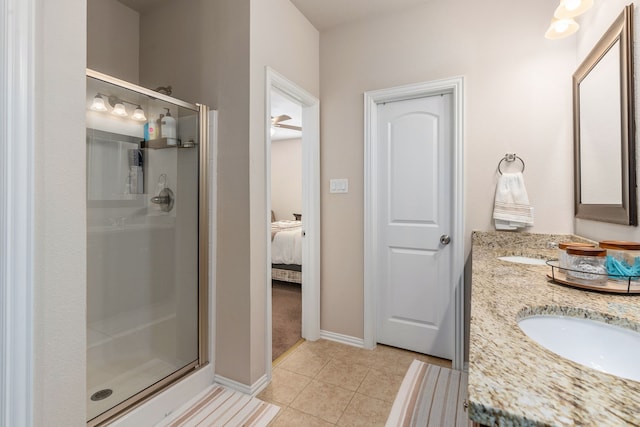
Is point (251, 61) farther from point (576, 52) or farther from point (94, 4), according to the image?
point (576, 52)

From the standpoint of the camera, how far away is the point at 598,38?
57.9 inches

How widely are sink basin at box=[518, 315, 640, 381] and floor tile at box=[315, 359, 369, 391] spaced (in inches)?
54.5

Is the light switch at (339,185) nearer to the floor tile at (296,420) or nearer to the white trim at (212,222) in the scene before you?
the white trim at (212,222)

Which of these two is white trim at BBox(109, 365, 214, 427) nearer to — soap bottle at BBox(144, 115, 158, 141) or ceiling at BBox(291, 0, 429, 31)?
soap bottle at BBox(144, 115, 158, 141)

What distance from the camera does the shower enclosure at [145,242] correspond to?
1641 millimetres

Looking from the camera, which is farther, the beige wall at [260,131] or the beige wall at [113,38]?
the beige wall at [113,38]

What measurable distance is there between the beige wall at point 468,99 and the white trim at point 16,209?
1.87 metres

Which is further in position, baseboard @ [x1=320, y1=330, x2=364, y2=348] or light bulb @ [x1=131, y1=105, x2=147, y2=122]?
baseboard @ [x1=320, y1=330, x2=364, y2=348]

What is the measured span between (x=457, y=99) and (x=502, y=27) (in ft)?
1.68

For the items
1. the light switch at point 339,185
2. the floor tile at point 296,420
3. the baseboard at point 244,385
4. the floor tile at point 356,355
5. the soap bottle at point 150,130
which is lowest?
the floor tile at point 296,420

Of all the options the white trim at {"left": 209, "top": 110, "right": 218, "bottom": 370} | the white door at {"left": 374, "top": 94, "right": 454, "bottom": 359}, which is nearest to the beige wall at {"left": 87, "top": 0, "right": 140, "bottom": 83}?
the white trim at {"left": 209, "top": 110, "right": 218, "bottom": 370}

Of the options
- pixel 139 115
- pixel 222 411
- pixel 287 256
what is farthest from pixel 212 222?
pixel 287 256

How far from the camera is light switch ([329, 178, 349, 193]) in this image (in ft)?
7.97

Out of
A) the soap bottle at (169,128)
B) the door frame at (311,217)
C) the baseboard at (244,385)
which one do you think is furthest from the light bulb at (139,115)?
the baseboard at (244,385)
